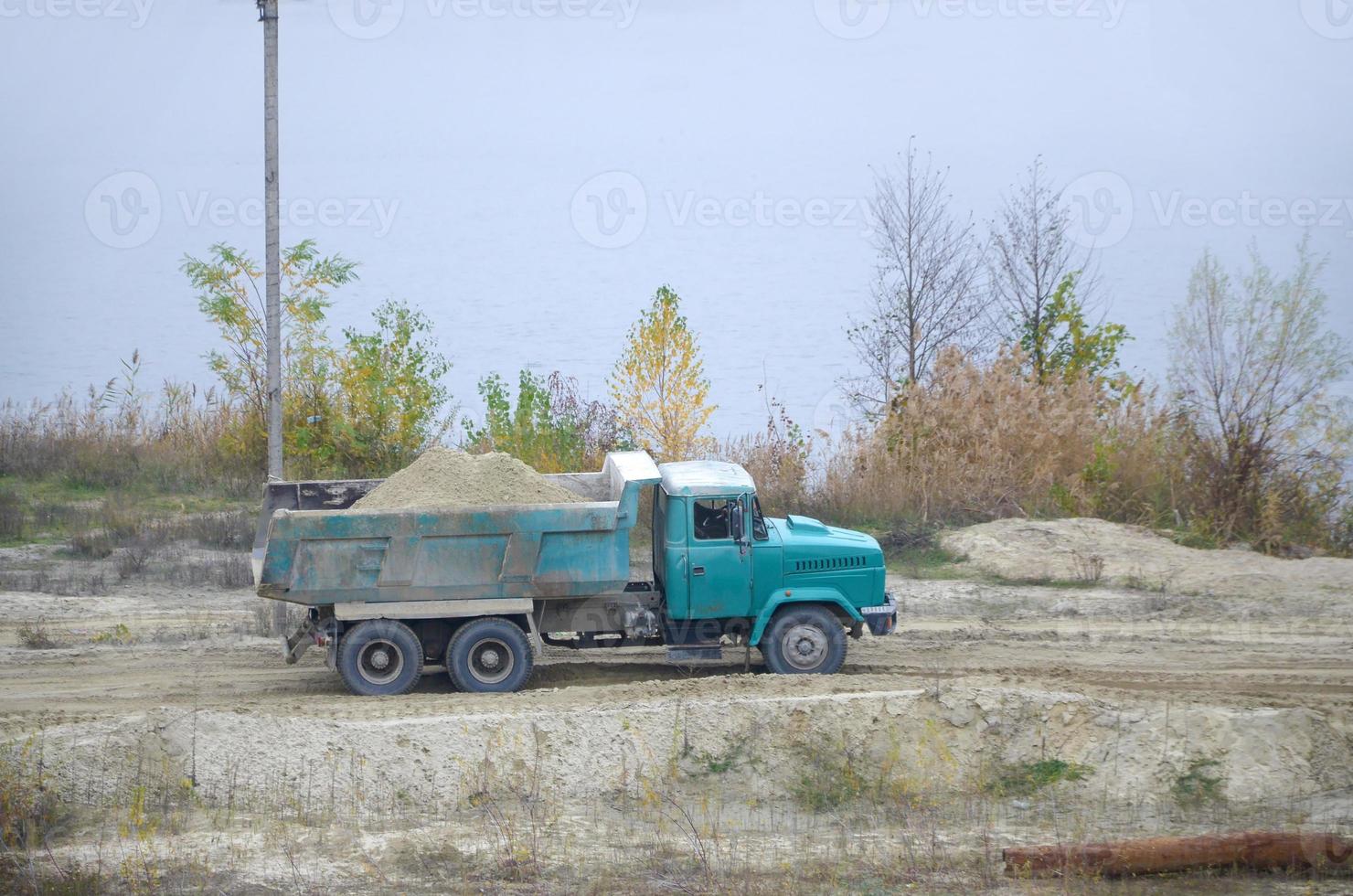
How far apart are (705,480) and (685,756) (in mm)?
A: 2729

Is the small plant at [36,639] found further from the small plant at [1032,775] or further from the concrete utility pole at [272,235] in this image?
the small plant at [1032,775]

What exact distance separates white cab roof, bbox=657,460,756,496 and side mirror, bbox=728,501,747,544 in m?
0.14

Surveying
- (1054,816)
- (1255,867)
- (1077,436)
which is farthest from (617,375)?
(1255,867)

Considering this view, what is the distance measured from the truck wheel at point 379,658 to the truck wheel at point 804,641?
10.7ft

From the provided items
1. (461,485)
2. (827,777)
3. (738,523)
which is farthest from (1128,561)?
(461,485)

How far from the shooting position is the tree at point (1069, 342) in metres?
23.1

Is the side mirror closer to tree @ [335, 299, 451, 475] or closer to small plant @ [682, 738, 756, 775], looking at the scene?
small plant @ [682, 738, 756, 775]

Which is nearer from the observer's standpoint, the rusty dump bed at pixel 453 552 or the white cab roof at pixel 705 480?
the rusty dump bed at pixel 453 552

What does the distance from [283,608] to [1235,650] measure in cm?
1076

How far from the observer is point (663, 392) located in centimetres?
2133

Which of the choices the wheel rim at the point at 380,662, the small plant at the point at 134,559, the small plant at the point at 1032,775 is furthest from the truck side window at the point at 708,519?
the small plant at the point at 134,559

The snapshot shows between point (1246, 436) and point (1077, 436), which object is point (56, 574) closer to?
point (1077, 436)

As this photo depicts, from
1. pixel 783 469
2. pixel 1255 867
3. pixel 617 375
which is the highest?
pixel 617 375

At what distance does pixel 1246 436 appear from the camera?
19031mm
